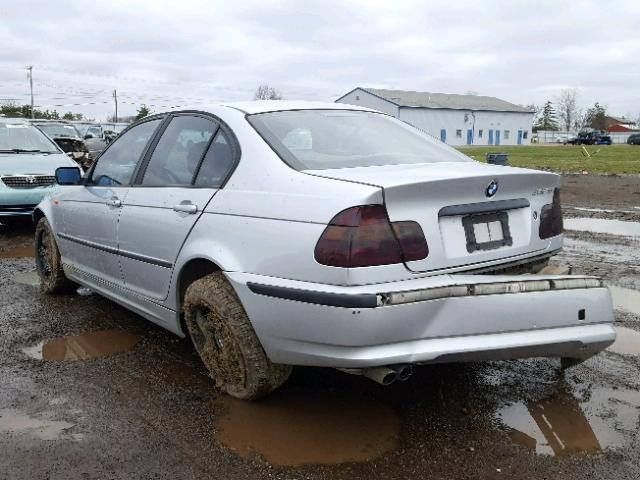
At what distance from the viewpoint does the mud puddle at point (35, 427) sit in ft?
10.1

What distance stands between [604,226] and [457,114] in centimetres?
6661

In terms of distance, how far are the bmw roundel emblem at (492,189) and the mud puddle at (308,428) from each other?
1219 millimetres

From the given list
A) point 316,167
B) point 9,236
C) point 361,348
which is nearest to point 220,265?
point 316,167

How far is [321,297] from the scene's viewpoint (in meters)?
2.76

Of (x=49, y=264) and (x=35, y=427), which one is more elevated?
(x=49, y=264)

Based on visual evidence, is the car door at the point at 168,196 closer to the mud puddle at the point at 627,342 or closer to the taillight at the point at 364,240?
the taillight at the point at 364,240

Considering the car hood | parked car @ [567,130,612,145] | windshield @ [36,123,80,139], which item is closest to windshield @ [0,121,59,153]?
the car hood

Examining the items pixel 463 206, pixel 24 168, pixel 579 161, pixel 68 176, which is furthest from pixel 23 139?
pixel 579 161

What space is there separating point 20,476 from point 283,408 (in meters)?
1.26

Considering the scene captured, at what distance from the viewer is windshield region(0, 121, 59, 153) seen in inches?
396

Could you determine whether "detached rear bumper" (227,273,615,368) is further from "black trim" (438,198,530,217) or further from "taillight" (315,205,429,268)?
"black trim" (438,198,530,217)

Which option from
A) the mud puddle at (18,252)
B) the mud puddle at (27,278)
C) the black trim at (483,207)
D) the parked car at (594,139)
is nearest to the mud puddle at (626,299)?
the black trim at (483,207)

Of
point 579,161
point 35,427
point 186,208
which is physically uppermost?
point 186,208

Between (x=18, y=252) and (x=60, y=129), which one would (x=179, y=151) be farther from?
(x=60, y=129)
